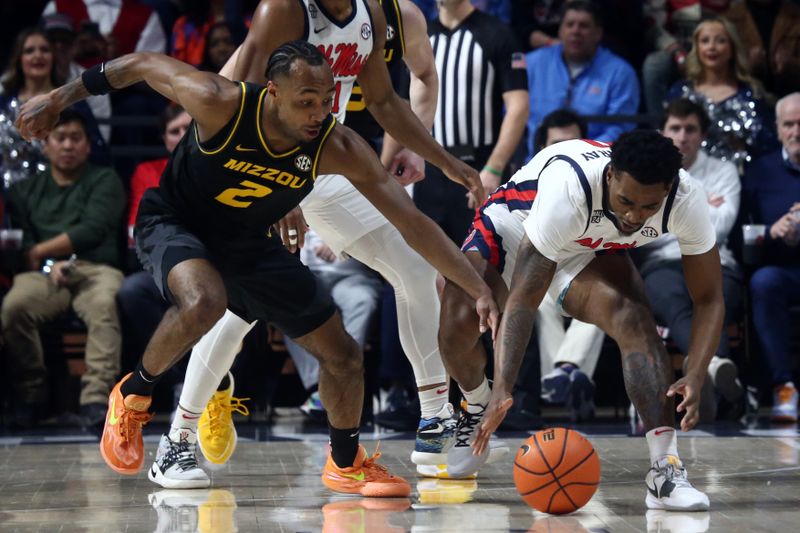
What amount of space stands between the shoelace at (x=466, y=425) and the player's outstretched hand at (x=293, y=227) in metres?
0.94

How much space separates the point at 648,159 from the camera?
162 inches

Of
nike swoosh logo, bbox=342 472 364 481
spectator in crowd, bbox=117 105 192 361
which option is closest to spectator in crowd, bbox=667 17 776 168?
spectator in crowd, bbox=117 105 192 361

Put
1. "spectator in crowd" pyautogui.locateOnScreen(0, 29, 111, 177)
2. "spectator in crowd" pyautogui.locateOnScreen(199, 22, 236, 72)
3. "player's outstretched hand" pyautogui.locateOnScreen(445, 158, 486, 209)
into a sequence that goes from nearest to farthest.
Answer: "player's outstretched hand" pyautogui.locateOnScreen(445, 158, 486, 209), "spectator in crowd" pyautogui.locateOnScreen(0, 29, 111, 177), "spectator in crowd" pyautogui.locateOnScreen(199, 22, 236, 72)

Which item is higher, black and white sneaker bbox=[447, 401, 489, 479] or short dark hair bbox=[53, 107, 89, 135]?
short dark hair bbox=[53, 107, 89, 135]

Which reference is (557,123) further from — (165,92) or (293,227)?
(165,92)

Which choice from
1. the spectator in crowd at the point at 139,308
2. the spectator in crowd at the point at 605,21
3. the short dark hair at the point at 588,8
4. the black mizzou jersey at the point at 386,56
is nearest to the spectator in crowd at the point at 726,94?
the short dark hair at the point at 588,8

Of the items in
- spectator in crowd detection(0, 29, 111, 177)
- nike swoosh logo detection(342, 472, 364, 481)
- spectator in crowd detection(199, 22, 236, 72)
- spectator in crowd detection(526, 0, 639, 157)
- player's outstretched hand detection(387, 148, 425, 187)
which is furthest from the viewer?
spectator in crowd detection(199, 22, 236, 72)

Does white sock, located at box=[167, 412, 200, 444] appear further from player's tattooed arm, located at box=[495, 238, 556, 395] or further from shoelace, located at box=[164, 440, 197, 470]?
player's tattooed arm, located at box=[495, 238, 556, 395]

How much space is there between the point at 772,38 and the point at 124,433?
Answer: 17.9ft

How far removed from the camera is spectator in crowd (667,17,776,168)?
7.43 metres

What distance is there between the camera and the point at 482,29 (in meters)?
6.93

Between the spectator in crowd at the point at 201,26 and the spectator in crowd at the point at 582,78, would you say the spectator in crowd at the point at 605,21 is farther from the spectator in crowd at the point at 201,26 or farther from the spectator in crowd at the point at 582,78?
the spectator in crowd at the point at 201,26

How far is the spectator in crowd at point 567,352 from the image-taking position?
6672 millimetres

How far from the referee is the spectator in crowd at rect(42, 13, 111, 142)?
2.04m
